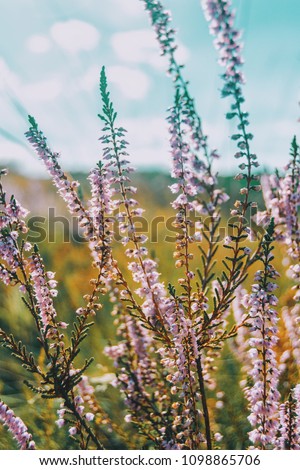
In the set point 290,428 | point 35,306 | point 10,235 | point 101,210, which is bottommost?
point 290,428

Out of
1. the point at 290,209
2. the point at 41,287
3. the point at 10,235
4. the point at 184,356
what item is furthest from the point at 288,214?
the point at 10,235

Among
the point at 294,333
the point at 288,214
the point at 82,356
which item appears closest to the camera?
the point at 288,214

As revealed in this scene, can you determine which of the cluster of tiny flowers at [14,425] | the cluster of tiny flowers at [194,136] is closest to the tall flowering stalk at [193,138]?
the cluster of tiny flowers at [194,136]

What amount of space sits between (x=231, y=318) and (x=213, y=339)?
13.8ft

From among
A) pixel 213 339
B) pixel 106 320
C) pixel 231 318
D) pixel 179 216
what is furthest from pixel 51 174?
pixel 231 318

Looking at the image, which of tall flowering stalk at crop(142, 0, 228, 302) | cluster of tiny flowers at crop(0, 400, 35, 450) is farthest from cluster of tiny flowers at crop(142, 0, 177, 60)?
cluster of tiny flowers at crop(0, 400, 35, 450)

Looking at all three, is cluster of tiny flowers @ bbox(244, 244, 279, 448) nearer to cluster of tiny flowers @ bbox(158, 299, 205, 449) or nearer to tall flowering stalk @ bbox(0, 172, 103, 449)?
cluster of tiny flowers @ bbox(158, 299, 205, 449)

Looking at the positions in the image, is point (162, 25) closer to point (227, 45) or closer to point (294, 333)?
point (227, 45)

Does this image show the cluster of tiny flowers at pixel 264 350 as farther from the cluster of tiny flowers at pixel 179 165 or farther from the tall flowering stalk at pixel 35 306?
the tall flowering stalk at pixel 35 306

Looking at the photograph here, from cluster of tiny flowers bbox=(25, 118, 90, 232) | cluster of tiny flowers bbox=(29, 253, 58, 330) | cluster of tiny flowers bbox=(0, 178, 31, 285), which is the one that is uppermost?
cluster of tiny flowers bbox=(25, 118, 90, 232)

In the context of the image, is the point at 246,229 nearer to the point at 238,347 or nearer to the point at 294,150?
the point at 294,150

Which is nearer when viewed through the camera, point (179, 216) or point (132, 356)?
point (179, 216)

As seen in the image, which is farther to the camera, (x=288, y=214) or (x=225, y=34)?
(x=288, y=214)
